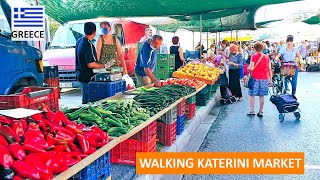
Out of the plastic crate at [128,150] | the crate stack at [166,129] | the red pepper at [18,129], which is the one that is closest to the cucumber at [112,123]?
the plastic crate at [128,150]

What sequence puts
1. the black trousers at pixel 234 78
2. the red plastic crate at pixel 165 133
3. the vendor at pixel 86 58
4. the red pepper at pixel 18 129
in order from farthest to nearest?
1. the black trousers at pixel 234 78
2. the vendor at pixel 86 58
3. the red plastic crate at pixel 165 133
4. the red pepper at pixel 18 129

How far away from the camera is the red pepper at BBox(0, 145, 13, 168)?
2.54 meters

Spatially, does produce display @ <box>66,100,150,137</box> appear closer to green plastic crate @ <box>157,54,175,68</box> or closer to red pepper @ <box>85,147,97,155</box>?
red pepper @ <box>85,147,97,155</box>

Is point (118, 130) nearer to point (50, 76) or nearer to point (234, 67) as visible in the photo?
point (50, 76)

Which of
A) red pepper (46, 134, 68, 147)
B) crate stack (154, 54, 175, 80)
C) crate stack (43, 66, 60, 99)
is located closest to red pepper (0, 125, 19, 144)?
red pepper (46, 134, 68, 147)

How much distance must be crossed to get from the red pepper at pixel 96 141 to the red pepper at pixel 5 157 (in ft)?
2.88

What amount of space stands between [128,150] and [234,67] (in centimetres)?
745

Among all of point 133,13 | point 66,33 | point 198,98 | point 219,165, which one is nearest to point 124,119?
point 219,165

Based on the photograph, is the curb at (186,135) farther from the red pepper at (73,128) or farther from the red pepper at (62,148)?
the red pepper at (62,148)

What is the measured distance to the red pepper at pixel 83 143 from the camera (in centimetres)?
324

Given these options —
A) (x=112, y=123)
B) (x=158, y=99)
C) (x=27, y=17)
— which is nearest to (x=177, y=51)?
(x=27, y=17)

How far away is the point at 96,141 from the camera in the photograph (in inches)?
137

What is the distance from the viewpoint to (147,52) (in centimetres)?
769

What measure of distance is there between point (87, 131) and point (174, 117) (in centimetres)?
298
